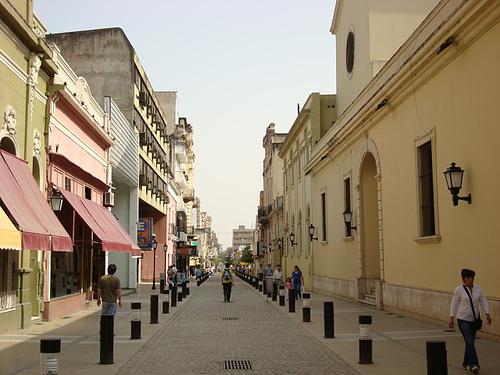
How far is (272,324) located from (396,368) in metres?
7.91

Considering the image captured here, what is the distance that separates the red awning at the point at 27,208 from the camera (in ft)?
41.6

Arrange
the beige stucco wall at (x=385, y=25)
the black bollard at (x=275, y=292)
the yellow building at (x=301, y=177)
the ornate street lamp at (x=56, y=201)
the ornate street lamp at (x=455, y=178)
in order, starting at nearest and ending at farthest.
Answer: the ornate street lamp at (x=455, y=178)
the ornate street lamp at (x=56, y=201)
the beige stucco wall at (x=385, y=25)
the black bollard at (x=275, y=292)
the yellow building at (x=301, y=177)

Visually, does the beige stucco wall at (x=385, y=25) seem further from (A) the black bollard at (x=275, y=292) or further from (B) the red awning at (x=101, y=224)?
(B) the red awning at (x=101, y=224)

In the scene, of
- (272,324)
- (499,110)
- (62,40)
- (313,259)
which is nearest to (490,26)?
(499,110)

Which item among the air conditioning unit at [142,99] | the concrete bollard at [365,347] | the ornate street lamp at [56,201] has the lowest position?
the concrete bollard at [365,347]

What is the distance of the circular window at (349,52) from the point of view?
105 ft

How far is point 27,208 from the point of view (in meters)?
14.0

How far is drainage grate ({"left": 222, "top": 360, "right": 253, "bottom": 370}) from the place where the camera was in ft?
33.9

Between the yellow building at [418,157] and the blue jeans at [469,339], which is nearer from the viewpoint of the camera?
the blue jeans at [469,339]

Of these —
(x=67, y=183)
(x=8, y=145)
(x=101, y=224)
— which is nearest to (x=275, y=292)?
(x=101, y=224)

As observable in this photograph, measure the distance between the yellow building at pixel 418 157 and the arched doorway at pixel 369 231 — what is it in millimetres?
39

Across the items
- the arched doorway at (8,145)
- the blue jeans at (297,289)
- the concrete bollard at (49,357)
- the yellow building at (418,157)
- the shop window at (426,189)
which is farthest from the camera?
the blue jeans at (297,289)

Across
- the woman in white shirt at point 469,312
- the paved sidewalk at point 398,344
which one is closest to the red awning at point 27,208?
the paved sidewalk at point 398,344

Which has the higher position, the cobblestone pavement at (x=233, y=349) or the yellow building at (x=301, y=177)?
the yellow building at (x=301, y=177)
